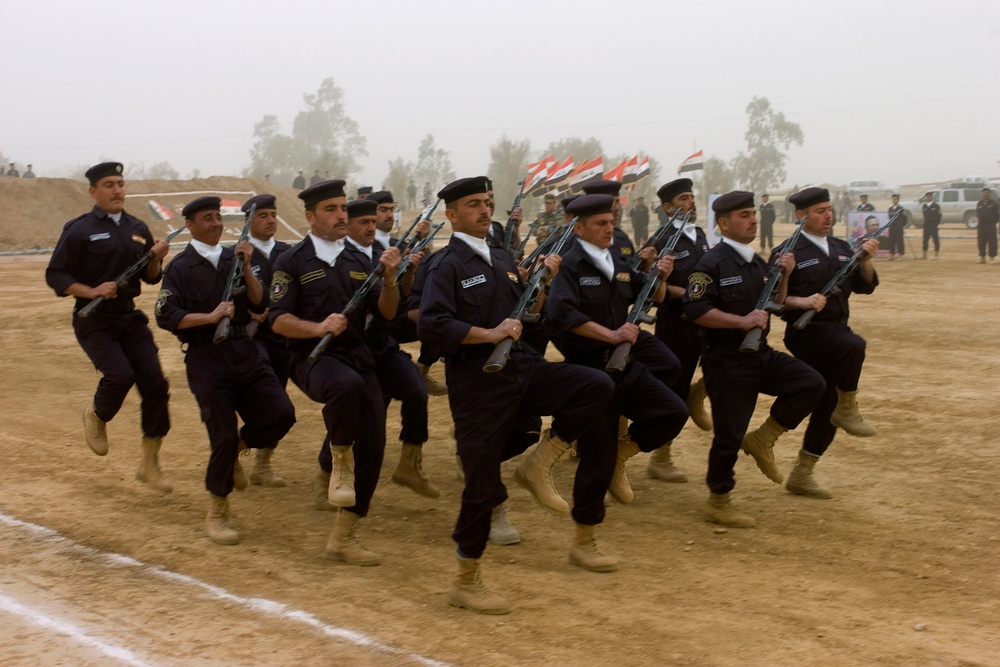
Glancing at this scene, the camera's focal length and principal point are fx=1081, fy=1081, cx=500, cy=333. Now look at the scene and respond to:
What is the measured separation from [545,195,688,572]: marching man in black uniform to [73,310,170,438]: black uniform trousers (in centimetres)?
326

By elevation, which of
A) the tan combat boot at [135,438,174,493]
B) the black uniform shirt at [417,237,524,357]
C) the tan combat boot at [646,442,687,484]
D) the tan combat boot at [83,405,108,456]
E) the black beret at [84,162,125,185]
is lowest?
the tan combat boot at [646,442,687,484]

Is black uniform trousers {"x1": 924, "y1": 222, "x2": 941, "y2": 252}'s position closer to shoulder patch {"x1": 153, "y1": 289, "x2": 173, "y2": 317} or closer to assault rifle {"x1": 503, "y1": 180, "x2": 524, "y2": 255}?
assault rifle {"x1": 503, "y1": 180, "x2": 524, "y2": 255}

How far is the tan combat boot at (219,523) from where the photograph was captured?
24.3 ft

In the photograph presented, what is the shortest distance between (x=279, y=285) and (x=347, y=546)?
175 cm

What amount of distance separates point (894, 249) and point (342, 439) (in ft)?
83.9

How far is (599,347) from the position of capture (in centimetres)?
696

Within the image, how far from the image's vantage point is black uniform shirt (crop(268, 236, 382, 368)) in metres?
7.04

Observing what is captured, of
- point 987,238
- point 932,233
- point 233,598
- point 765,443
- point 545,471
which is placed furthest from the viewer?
point 932,233

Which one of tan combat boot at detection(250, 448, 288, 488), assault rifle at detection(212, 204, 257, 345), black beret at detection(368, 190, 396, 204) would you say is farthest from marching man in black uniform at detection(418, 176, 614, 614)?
black beret at detection(368, 190, 396, 204)

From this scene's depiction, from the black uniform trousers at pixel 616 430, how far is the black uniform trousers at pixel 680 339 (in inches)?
71.2

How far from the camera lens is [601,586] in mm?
6480

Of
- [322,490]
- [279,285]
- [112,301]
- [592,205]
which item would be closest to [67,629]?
[279,285]

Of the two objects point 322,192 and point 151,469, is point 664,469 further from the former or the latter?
point 151,469

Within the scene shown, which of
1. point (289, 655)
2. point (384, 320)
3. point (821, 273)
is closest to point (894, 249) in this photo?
point (821, 273)
